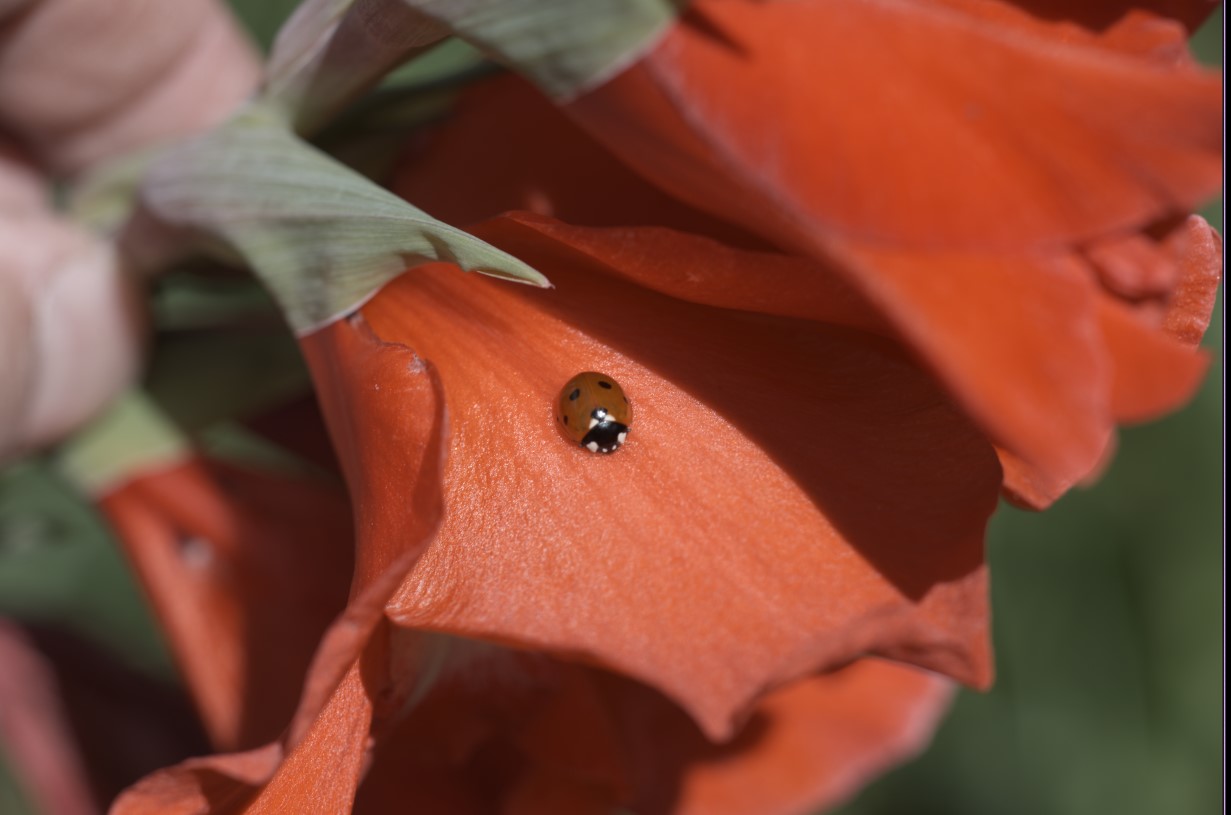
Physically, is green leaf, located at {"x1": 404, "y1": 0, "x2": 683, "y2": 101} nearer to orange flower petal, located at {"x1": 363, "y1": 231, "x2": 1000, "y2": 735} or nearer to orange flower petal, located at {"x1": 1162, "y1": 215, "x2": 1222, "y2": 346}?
orange flower petal, located at {"x1": 363, "y1": 231, "x2": 1000, "y2": 735}

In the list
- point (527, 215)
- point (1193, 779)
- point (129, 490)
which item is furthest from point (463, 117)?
point (1193, 779)

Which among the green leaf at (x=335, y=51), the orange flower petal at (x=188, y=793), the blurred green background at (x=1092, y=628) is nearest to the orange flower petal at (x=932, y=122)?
the green leaf at (x=335, y=51)

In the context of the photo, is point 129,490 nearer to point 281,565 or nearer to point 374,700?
point 281,565

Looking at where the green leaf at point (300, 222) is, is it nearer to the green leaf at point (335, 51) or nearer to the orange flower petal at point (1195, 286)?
the green leaf at point (335, 51)

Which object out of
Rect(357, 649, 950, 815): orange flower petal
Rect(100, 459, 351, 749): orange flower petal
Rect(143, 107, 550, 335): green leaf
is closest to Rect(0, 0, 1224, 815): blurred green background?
Rect(357, 649, 950, 815): orange flower petal

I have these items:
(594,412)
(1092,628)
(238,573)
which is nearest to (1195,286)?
(594,412)

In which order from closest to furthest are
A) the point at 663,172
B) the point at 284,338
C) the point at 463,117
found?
the point at 663,172 < the point at 463,117 < the point at 284,338

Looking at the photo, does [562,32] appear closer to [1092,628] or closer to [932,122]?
[932,122]
